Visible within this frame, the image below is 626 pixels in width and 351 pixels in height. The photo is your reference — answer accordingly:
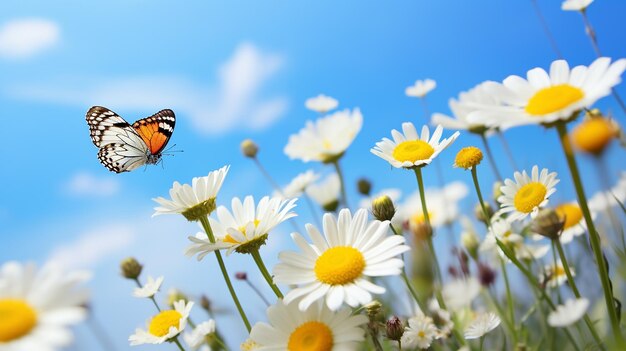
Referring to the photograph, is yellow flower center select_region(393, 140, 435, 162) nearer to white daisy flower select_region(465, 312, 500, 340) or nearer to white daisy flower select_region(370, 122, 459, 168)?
white daisy flower select_region(370, 122, 459, 168)

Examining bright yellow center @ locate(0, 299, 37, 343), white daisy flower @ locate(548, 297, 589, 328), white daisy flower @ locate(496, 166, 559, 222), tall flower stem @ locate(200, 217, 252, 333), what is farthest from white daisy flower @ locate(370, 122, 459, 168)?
bright yellow center @ locate(0, 299, 37, 343)

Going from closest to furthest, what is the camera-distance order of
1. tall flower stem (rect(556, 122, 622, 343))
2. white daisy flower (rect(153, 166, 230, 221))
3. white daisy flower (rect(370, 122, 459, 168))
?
tall flower stem (rect(556, 122, 622, 343)) < white daisy flower (rect(153, 166, 230, 221)) < white daisy flower (rect(370, 122, 459, 168))

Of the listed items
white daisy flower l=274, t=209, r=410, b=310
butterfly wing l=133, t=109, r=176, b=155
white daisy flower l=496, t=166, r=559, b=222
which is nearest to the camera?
white daisy flower l=274, t=209, r=410, b=310

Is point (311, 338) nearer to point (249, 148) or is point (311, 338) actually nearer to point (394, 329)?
point (394, 329)

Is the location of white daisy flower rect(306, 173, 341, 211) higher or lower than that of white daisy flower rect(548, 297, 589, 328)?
higher

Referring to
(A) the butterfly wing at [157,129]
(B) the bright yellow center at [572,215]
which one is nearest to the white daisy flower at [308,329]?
(B) the bright yellow center at [572,215]

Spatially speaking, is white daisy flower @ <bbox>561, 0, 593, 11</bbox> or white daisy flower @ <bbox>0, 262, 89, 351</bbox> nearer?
white daisy flower @ <bbox>0, 262, 89, 351</bbox>
